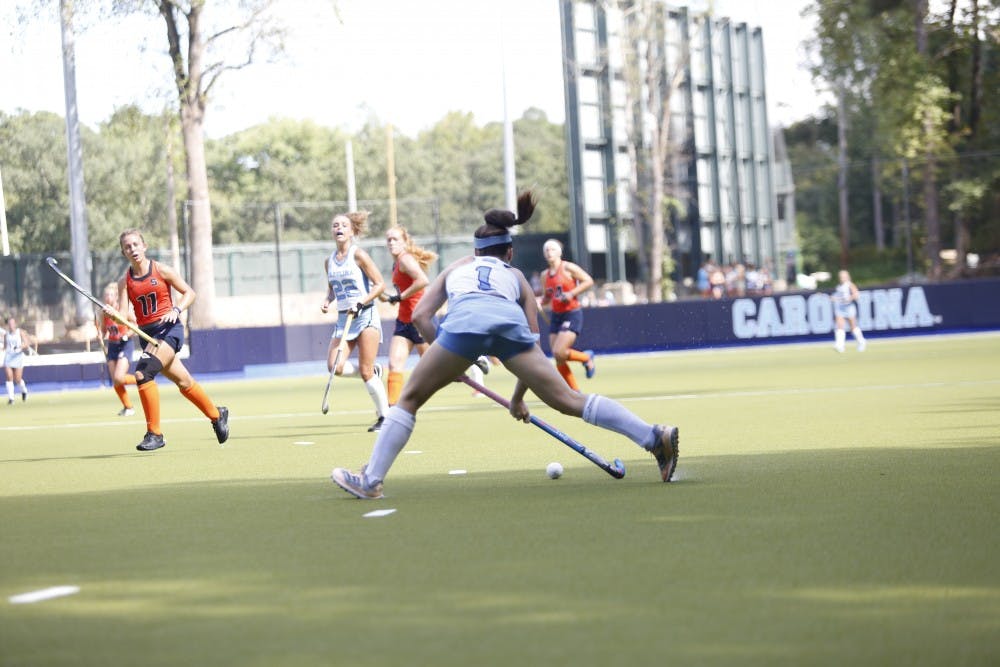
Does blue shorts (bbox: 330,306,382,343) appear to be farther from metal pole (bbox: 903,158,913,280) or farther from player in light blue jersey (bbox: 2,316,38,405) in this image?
metal pole (bbox: 903,158,913,280)

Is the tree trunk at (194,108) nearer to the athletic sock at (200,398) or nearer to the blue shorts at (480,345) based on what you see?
the athletic sock at (200,398)

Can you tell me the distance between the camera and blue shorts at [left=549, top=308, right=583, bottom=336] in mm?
17844

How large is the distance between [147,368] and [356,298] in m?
2.66

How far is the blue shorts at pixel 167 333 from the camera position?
39.6 ft

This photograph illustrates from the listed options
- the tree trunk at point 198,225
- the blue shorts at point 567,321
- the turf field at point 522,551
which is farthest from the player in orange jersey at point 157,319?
the tree trunk at point 198,225

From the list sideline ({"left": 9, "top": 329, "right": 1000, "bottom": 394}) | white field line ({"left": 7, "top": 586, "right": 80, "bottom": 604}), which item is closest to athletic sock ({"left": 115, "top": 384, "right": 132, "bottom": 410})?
white field line ({"left": 7, "top": 586, "right": 80, "bottom": 604})

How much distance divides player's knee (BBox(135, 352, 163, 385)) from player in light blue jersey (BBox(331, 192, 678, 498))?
426cm

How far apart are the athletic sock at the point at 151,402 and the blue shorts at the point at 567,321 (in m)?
6.51

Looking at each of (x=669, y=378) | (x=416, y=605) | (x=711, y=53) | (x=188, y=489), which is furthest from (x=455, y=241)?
(x=416, y=605)

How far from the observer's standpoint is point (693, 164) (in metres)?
56.6

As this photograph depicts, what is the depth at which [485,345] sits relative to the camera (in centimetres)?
783

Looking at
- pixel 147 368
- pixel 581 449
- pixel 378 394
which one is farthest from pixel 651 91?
pixel 581 449

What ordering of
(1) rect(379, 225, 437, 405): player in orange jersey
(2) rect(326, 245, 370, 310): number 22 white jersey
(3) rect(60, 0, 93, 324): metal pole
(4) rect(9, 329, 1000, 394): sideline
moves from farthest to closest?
(3) rect(60, 0, 93, 324): metal pole → (4) rect(9, 329, 1000, 394): sideline → (2) rect(326, 245, 370, 310): number 22 white jersey → (1) rect(379, 225, 437, 405): player in orange jersey

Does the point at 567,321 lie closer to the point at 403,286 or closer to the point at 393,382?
the point at 403,286
